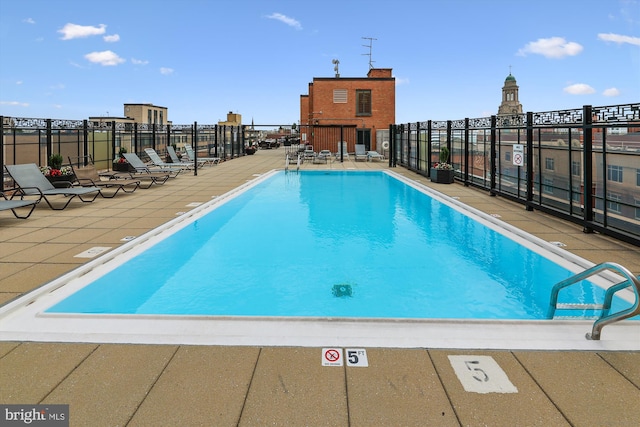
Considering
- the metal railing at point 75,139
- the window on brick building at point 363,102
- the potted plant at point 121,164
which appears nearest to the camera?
the metal railing at point 75,139

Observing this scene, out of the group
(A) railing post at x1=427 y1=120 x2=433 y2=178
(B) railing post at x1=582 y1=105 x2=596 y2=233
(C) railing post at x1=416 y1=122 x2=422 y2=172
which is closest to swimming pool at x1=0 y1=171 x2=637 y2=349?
(B) railing post at x1=582 y1=105 x2=596 y2=233

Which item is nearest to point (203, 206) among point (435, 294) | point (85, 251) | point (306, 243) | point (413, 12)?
point (306, 243)

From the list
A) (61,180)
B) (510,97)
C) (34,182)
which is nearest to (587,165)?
(34,182)

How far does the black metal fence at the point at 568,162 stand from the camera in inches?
295

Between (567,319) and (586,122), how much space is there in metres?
5.32

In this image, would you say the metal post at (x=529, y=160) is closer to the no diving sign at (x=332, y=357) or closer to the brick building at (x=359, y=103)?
the no diving sign at (x=332, y=357)

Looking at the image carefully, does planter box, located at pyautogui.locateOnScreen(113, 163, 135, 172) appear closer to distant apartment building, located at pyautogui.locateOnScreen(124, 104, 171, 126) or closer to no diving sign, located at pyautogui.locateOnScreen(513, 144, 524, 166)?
no diving sign, located at pyautogui.locateOnScreen(513, 144, 524, 166)

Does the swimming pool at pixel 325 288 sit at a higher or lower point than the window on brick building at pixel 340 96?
lower

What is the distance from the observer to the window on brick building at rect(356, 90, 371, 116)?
37969 millimetres

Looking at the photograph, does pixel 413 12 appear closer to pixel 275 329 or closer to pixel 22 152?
pixel 22 152

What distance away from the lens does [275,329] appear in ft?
12.7

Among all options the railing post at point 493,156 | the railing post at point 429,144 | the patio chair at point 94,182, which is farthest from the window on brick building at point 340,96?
the railing post at point 493,156

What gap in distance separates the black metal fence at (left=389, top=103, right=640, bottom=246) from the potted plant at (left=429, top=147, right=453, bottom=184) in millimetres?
893

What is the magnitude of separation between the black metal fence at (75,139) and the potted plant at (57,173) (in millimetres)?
1239
